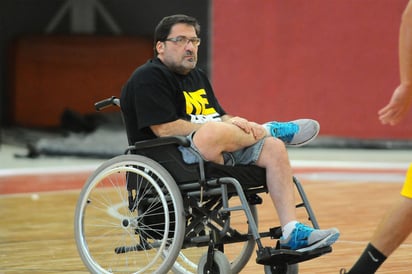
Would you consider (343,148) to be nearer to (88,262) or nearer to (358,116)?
(358,116)

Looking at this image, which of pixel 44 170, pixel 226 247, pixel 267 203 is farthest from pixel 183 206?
pixel 44 170

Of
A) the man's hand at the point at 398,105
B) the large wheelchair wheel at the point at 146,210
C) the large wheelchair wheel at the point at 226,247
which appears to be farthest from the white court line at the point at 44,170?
the man's hand at the point at 398,105

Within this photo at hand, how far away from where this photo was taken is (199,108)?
4.41m

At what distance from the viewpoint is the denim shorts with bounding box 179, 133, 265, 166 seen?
414 centimetres

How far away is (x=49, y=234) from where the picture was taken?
595 cm

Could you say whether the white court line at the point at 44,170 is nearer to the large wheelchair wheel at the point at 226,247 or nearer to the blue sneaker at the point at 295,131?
the large wheelchair wheel at the point at 226,247

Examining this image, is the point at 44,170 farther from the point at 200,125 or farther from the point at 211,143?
the point at 211,143

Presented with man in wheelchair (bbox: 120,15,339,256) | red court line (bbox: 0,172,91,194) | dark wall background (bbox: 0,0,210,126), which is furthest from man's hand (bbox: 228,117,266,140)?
dark wall background (bbox: 0,0,210,126)

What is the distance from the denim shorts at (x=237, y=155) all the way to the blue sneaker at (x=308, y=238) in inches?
Answer: 13.8

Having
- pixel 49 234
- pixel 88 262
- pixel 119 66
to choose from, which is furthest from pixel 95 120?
pixel 88 262

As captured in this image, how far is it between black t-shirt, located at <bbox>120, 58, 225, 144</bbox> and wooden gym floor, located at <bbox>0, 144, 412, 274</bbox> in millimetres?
835

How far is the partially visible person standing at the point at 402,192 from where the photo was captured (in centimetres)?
312

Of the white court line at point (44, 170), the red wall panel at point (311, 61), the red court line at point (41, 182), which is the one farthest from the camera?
the red wall panel at point (311, 61)

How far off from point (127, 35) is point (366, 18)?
14.8ft
